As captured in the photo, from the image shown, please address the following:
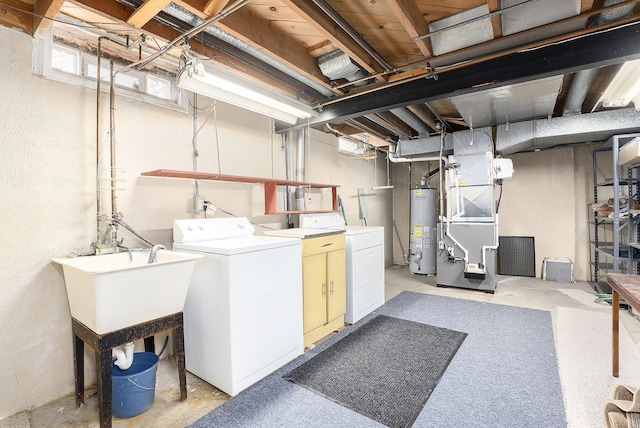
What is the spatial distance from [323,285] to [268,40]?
79.6 inches

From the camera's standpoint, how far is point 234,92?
219 centimetres

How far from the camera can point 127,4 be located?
1666 mm

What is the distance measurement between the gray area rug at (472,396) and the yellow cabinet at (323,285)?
0.16 metres

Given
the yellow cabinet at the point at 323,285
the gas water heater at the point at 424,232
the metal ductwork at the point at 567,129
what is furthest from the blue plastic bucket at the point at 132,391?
the metal ductwork at the point at 567,129

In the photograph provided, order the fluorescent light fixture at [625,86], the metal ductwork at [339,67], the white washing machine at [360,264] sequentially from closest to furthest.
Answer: the fluorescent light fixture at [625,86] < the metal ductwork at [339,67] < the white washing machine at [360,264]

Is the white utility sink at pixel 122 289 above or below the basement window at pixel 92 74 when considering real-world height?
below

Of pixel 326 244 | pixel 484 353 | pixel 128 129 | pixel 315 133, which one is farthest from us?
pixel 315 133

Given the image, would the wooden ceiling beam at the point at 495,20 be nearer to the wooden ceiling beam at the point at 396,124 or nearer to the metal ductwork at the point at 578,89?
the metal ductwork at the point at 578,89

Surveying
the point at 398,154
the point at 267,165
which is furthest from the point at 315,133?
the point at 398,154

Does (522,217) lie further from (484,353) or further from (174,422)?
(174,422)

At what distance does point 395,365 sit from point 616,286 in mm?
1583

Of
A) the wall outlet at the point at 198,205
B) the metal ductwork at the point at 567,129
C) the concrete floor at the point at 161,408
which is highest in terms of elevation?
the metal ductwork at the point at 567,129

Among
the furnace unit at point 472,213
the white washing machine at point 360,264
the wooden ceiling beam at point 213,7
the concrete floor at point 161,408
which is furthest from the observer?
the furnace unit at point 472,213

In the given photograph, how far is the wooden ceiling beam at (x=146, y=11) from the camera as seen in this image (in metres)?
1.51
